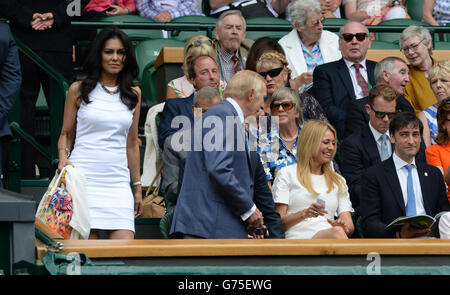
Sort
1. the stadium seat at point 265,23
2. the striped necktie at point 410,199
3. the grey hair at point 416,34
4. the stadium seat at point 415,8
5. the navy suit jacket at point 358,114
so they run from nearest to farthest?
the striped necktie at point 410,199 < the navy suit jacket at point 358,114 < the grey hair at point 416,34 < the stadium seat at point 265,23 < the stadium seat at point 415,8

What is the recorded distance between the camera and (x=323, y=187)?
656 cm

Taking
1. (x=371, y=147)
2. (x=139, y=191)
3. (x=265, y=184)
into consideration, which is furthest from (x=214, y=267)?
(x=371, y=147)

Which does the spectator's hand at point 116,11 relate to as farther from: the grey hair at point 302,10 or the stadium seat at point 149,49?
the grey hair at point 302,10

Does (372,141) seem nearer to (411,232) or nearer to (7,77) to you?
(411,232)

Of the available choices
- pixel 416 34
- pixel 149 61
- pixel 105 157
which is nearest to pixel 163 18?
pixel 149 61

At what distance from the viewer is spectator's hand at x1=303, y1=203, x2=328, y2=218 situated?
20.1 feet

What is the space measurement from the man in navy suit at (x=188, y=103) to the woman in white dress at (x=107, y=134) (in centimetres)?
62

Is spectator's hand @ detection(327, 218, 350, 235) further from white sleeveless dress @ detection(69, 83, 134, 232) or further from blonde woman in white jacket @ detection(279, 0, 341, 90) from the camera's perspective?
blonde woman in white jacket @ detection(279, 0, 341, 90)

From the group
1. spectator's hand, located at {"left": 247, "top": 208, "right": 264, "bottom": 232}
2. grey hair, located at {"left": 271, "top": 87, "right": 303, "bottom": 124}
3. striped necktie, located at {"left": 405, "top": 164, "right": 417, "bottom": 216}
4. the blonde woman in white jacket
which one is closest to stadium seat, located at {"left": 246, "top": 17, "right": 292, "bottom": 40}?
the blonde woman in white jacket

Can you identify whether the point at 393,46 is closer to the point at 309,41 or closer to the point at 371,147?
the point at 309,41

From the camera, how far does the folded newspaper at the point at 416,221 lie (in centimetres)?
582

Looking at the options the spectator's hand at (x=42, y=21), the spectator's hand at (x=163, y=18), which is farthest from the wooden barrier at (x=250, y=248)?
the spectator's hand at (x=163, y=18)

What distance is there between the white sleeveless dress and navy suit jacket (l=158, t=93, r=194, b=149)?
75cm

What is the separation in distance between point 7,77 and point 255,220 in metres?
2.52
